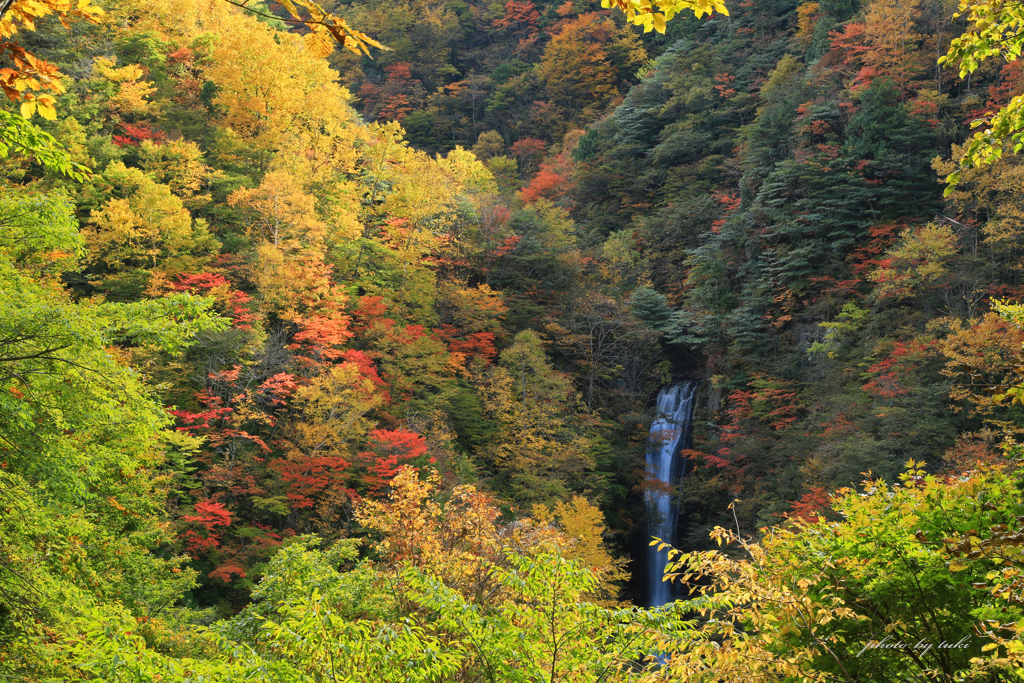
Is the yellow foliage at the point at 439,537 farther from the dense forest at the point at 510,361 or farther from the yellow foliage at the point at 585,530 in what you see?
the yellow foliage at the point at 585,530

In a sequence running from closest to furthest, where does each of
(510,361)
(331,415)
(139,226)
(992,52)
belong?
(992,52), (331,415), (139,226), (510,361)

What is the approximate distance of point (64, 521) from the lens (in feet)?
20.7

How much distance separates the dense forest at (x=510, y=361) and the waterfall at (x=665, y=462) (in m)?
0.32

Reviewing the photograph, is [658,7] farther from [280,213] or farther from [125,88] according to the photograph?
[125,88]

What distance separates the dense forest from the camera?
14.8 ft

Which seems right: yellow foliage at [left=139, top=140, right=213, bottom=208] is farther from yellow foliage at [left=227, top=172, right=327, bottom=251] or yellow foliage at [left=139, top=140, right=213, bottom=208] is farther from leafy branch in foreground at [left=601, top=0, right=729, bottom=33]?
leafy branch in foreground at [left=601, top=0, right=729, bottom=33]

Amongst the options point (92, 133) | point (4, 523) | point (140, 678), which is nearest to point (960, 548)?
point (140, 678)

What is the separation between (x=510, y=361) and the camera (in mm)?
20078

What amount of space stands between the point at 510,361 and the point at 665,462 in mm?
6478

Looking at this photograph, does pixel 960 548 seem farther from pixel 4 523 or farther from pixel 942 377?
pixel 942 377

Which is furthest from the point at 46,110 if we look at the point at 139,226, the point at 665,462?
the point at 665,462

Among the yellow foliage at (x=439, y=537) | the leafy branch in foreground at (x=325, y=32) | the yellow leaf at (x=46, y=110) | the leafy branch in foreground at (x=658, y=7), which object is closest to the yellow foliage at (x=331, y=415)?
the yellow foliage at (x=439, y=537)

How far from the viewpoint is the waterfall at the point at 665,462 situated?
800 inches

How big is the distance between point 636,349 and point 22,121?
20.7 m
